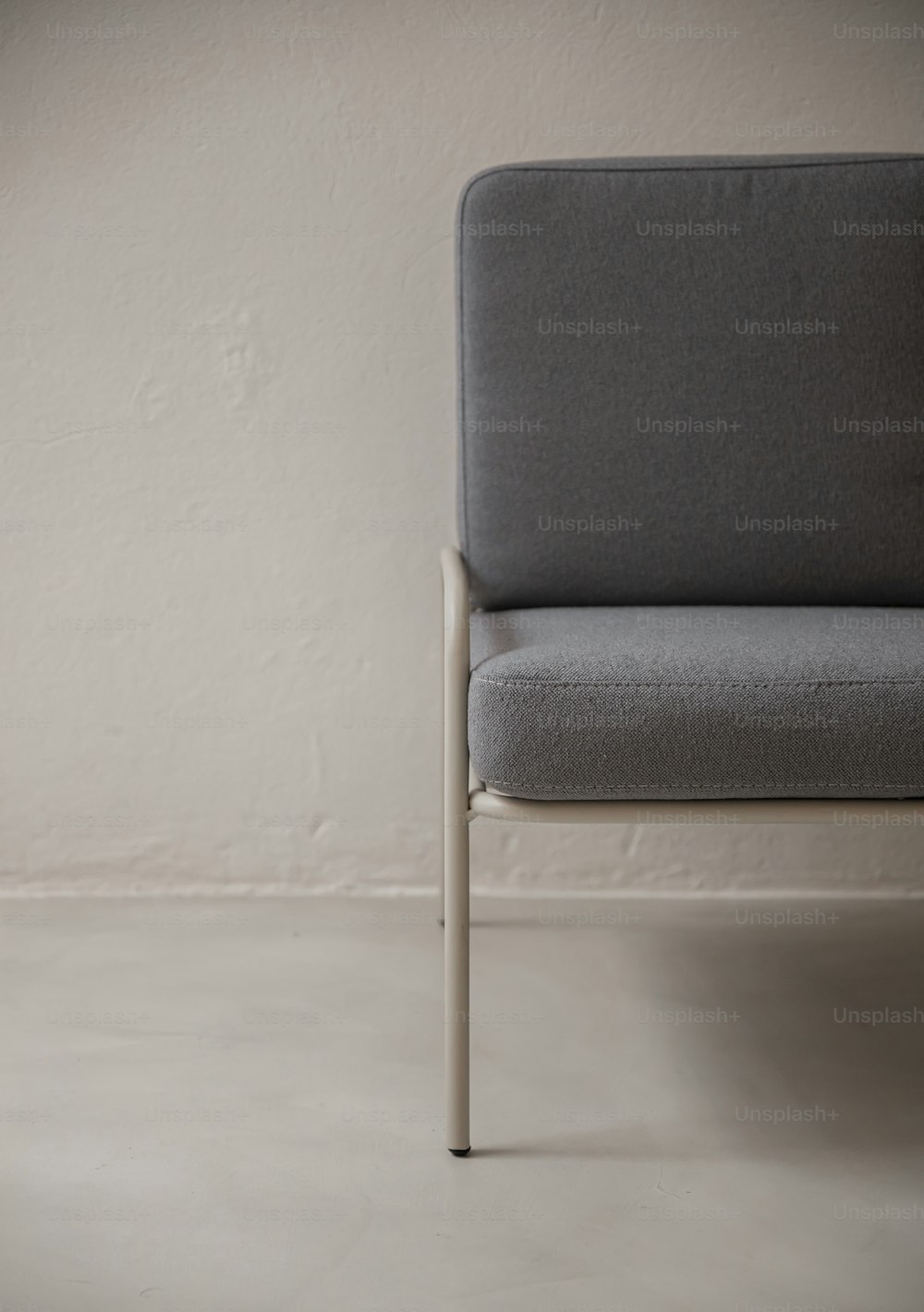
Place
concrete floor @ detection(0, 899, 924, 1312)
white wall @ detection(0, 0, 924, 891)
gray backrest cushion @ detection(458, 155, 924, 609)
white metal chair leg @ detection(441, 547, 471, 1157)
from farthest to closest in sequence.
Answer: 1. white wall @ detection(0, 0, 924, 891)
2. gray backrest cushion @ detection(458, 155, 924, 609)
3. white metal chair leg @ detection(441, 547, 471, 1157)
4. concrete floor @ detection(0, 899, 924, 1312)

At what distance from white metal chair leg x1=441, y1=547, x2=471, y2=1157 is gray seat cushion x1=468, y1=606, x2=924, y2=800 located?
0.03m

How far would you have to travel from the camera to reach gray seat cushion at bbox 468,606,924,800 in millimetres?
938

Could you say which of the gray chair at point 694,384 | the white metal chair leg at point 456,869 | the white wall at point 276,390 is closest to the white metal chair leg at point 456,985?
the white metal chair leg at point 456,869

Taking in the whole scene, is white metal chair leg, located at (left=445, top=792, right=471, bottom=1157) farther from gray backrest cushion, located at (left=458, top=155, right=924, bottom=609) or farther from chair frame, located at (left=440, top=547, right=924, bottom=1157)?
gray backrest cushion, located at (left=458, top=155, right=924, bottom=609)

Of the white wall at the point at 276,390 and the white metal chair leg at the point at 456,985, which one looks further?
the white wall at the point at 276,390

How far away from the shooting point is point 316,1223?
3.07ft

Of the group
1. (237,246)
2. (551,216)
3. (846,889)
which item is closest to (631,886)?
(846,889)

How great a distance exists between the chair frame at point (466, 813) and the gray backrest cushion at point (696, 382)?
39 centimetres

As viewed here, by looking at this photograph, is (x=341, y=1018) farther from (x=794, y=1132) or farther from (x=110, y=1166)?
(x=794, y=1132)

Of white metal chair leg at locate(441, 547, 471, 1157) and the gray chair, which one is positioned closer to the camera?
white metal chair leg at locate(441, 547, 471, 1157)

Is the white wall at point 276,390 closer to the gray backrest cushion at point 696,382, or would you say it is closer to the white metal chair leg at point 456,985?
the gray backrest cushion at point 696,382

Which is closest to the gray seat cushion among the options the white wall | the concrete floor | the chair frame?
the chair frame

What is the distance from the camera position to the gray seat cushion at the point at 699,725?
94cm

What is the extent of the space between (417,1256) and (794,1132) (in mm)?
401
